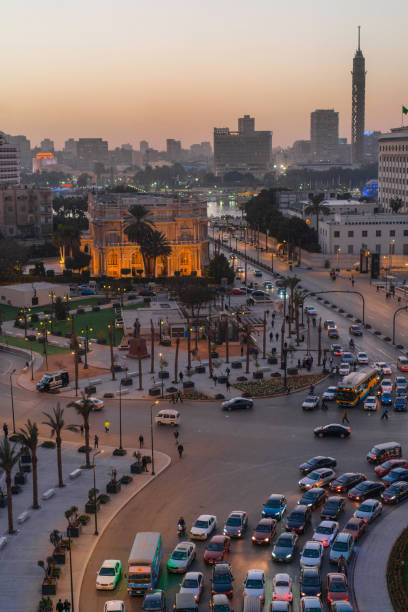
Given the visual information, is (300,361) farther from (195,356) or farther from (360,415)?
(360,415)

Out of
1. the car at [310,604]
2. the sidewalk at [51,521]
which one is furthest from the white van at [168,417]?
the car at [310,604]

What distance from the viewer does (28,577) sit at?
3369 centimetres

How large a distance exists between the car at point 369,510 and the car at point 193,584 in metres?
9.16

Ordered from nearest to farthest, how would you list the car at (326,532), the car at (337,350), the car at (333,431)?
the car at (326,532) < the car at (333,431) < the car at (337,350)

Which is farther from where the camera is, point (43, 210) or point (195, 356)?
point (43, 210)

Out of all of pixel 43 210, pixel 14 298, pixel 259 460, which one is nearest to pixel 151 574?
pixel 259 460

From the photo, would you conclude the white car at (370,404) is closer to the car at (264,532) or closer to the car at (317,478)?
the car at (317,478)

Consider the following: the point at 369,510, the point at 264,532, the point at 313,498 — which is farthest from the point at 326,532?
the point at 313,498

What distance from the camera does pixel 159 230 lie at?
11919cm

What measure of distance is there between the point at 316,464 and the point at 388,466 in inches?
146

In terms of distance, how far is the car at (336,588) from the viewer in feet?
102

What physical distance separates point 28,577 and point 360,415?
27.0 m

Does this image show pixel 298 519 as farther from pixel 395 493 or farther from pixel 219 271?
pixel 219 271

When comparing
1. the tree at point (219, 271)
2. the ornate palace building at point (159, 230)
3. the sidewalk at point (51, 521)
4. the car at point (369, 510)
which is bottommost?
the sidewalk at point (51, 521)
